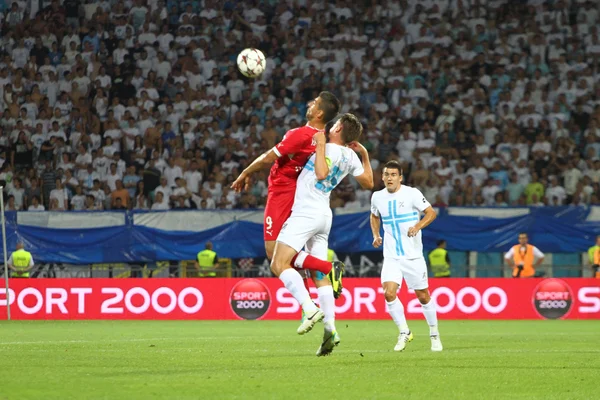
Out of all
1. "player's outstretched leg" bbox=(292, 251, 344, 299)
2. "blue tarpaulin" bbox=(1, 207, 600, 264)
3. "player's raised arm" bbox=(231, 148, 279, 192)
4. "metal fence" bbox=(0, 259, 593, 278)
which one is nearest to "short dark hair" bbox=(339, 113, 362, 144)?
"player's raised arm" bbox=(231, 148, 279, 192)

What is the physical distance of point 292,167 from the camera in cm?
1120

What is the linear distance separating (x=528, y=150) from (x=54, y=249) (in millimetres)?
11958

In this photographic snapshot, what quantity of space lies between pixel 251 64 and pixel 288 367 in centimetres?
992

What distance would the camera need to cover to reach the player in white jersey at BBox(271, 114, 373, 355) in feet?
35.5

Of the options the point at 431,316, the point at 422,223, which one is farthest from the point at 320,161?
the point at 431,316

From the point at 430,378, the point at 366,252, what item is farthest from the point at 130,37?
the point at 430,378

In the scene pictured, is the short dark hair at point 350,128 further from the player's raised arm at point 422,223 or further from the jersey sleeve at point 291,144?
the player's raised arm at point 422,223

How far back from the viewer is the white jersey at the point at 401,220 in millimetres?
13664

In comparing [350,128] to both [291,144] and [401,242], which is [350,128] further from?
[401,242]

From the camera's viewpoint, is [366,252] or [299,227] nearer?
[299,227]

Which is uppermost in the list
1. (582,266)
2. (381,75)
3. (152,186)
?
(381,75)

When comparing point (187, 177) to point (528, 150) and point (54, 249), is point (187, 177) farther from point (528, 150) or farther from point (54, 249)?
point (528, 150)

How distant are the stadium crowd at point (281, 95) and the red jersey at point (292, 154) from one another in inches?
571

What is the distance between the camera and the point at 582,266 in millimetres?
23875
